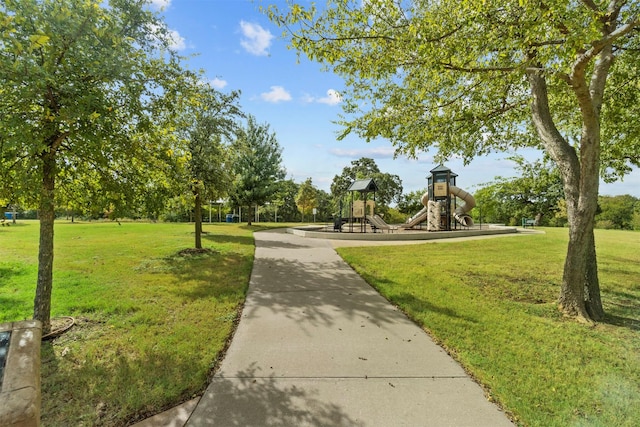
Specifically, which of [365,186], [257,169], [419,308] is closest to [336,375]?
[419,308]

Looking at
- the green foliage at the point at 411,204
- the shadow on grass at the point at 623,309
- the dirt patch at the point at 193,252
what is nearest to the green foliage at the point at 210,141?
the dirt patch at the point at 193,252

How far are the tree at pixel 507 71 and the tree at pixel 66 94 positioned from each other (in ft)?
7.00

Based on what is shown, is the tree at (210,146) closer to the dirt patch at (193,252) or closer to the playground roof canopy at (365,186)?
the dirt patch at (193,252)

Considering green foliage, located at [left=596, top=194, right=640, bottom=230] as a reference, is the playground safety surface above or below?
below

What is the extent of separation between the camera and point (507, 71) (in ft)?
16.2

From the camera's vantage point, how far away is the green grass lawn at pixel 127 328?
2.73 m

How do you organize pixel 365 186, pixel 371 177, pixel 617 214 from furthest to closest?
pixel 371 177 < pixel 617 214 < pixel 365 186

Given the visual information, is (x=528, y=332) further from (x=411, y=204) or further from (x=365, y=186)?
(x=411, y=204)

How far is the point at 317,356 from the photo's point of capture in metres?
3.55

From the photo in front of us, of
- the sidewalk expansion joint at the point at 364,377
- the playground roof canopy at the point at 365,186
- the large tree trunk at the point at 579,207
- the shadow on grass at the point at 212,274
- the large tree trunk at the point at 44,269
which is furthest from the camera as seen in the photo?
the playground roof canopy at the point at 365,186

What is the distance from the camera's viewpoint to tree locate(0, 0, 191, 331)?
290 centimetres

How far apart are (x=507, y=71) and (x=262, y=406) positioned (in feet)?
18.6

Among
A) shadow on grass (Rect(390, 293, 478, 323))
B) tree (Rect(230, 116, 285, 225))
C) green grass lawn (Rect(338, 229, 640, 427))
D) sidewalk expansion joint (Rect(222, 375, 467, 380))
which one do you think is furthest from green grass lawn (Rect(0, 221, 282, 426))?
tree (Rect(230, 116, 285, 225))

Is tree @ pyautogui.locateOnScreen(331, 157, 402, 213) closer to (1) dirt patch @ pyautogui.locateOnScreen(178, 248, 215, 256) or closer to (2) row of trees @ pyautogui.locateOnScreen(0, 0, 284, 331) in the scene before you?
(1) dirt patch @ pyautogui.locateOnScreen(178, 248, 215, 256)
